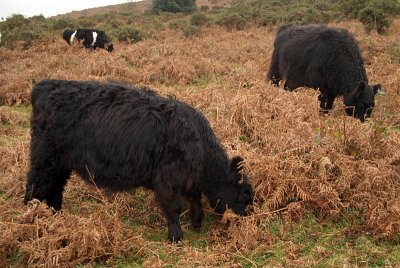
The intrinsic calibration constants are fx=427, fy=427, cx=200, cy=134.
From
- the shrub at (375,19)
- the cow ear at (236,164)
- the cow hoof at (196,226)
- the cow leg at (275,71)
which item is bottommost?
the cow hoof at (196,226)

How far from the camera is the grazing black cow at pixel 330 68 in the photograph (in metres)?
8.86

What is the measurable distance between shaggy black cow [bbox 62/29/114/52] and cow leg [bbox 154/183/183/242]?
15.2 meters

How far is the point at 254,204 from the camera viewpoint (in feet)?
17.9

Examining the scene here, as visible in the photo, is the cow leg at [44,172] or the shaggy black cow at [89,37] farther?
the shaggy black cow at [89,37]

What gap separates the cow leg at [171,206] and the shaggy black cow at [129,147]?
12 mm

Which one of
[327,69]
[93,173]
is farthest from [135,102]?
[327,69]

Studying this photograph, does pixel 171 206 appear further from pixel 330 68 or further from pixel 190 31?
pixel 190 31

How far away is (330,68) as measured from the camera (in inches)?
368

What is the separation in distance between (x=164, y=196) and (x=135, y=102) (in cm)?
119

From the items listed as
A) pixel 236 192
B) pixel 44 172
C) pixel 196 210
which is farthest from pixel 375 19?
pixel 44 172

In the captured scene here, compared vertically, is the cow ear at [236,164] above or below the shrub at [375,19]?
below

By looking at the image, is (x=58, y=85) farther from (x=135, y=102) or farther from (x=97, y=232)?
(x=97, y=232)

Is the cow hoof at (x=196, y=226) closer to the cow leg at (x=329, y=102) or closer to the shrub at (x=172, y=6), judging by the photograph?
the cow leg at (x=329, y=102)

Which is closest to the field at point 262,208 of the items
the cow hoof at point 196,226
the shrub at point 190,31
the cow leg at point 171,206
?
the cow hoof at point 196,226
